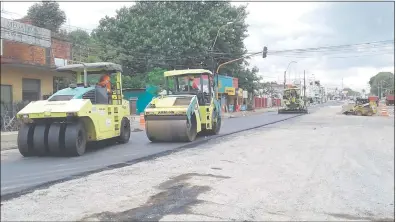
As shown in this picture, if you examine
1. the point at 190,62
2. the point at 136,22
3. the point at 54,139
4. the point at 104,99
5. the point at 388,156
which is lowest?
the point at 388,156

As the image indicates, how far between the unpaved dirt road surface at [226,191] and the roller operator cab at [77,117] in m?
1.79

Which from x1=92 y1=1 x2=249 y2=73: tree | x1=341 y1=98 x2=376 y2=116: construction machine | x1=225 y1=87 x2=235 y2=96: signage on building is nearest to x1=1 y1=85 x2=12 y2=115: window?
x1=92 y1=1 x2=249 y2=73: tree

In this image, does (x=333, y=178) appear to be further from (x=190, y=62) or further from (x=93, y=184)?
(x=190, y=62)

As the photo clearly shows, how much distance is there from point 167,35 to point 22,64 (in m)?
30.3

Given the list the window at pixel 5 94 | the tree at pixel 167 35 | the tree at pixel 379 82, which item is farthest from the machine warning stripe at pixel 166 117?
the tree at pixel 379 82

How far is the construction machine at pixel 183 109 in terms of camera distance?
1354 centimetres

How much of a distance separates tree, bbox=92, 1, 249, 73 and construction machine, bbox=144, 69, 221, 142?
12505 millimetres

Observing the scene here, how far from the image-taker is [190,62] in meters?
29.1

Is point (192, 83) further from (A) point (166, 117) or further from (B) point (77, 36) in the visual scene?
(B) point (77, 36)

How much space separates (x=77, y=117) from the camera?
989cm

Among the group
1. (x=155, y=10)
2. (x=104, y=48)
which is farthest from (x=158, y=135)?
(x=155, y=10)

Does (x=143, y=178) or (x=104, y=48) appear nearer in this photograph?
(x=143, y=178)

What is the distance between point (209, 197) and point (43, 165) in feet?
13.2

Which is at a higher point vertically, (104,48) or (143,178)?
(104,48)
